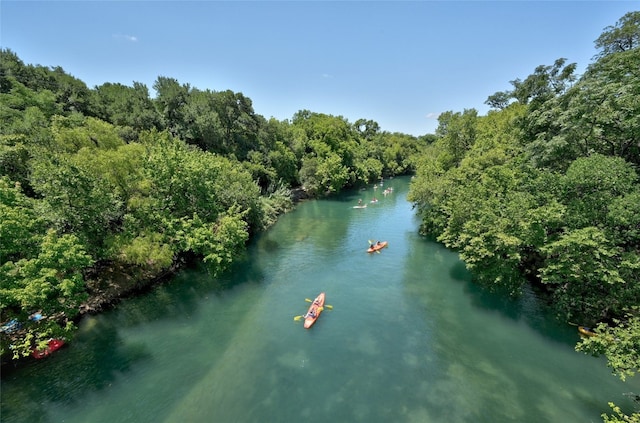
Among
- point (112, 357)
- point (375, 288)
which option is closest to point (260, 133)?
point (375, 288)

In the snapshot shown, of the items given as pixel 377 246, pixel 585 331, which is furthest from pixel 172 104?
pixel 585 331

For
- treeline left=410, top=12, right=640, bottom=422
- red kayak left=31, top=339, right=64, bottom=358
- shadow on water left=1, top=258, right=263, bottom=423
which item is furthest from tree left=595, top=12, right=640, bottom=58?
red kayak left=31, top=339, right=64, bottom=358

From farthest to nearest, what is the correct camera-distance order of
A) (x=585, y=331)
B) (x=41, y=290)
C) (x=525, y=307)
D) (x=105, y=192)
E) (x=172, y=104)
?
(x=172, y=104)
(x=525, y=307)
(x=105, y=192)
(x=585, y=331)
(x=41, y=290)

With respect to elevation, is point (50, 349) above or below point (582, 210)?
below

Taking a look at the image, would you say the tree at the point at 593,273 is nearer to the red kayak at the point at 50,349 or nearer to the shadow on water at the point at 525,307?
the shadow on water at the point at 525,307

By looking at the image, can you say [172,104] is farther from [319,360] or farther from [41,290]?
[319,360]

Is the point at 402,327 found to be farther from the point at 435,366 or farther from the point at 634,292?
the point at 634,292

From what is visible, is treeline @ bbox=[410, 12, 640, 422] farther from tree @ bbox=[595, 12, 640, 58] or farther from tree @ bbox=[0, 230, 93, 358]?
tree @ bbox=[0, 230, 93, 358]
